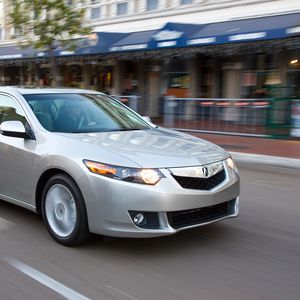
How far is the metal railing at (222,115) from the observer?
46.8 feet

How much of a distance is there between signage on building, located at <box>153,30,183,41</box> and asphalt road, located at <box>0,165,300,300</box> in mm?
12967

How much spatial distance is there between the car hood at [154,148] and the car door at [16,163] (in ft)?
1.67

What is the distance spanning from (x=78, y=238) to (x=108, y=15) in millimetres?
20757

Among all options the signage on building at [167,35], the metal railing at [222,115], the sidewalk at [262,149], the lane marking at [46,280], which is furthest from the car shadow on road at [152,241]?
the signage on building at [167,35]

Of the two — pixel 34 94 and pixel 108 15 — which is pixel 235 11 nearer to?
pixel 108 15

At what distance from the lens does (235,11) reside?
18.5m

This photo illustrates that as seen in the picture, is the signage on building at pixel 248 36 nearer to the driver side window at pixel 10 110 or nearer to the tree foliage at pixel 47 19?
the tree foliage at pixel 47 19

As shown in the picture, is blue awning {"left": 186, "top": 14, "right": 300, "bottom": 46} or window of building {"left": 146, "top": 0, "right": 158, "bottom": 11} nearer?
blue awning {"left": 186, "top": 14, "right": 300, "bottom": 46}

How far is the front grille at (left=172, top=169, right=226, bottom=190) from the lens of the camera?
4430 millimetres

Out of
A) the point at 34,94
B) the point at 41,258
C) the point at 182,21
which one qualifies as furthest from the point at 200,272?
the point at 182,21

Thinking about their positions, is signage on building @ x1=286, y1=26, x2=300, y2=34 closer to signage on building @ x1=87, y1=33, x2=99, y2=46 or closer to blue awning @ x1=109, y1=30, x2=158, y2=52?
blue awning @ x1=109, y1=30, x2=158, y2=52

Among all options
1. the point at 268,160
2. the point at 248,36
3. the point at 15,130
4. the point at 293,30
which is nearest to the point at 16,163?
the point at 15,130

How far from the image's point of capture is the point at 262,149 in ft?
40.2

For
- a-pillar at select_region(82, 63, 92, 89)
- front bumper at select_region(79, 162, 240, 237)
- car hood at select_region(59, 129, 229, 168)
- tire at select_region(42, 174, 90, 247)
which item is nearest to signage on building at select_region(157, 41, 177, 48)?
a-pillar at select_region(82, 63, 92, 89)
